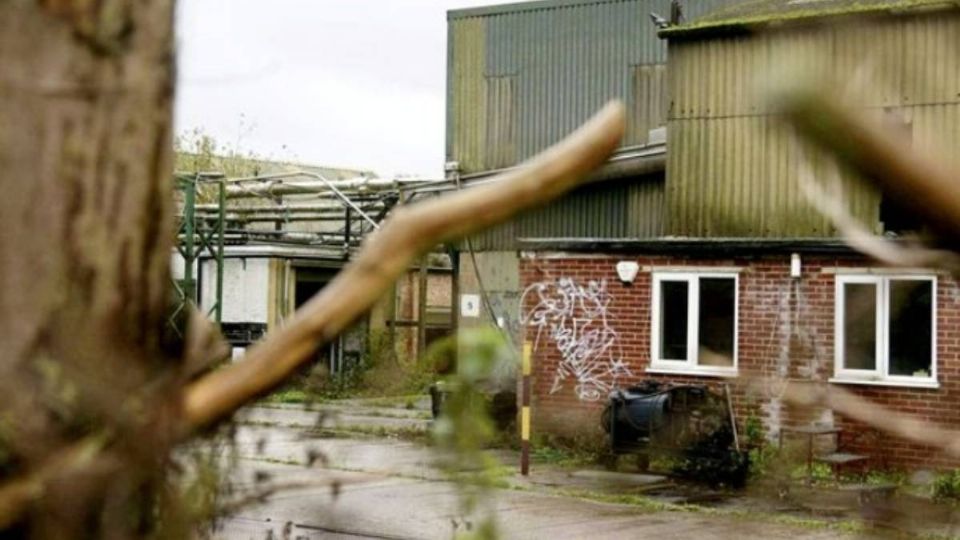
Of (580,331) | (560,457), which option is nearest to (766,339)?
(580,331)

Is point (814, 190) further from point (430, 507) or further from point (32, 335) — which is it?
point (430, 507)

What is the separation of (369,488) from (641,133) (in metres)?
12.7

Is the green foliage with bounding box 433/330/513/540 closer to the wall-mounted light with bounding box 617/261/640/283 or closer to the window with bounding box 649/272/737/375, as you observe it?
the window with bounding box 649/272/737/375

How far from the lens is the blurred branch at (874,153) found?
4.24ft

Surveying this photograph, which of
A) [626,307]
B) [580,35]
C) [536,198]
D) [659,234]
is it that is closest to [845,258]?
[626,307]

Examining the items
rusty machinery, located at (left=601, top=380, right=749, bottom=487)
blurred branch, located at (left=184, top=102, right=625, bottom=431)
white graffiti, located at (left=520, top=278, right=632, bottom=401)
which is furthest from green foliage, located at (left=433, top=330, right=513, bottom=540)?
white graffiti, located at (left=520, top=278, right=632, bottom=401)

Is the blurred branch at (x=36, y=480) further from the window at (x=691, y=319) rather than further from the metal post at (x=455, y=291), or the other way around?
the metal post at (x=455, y=291)

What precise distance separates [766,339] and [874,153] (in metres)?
18.2

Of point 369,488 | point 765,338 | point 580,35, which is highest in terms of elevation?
point 580,35

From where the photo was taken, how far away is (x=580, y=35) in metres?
30.8

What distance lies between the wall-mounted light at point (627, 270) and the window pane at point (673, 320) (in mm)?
389

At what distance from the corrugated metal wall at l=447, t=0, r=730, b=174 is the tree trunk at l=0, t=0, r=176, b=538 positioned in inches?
1080

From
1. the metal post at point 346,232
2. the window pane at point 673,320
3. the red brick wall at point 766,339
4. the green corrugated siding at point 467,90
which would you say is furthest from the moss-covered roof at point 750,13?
the metal post at point 346,232

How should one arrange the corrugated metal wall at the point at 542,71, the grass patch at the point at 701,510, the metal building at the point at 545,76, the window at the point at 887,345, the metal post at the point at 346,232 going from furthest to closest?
the metal post at the point at 346,232
the corrugated metal wall at the point at 542,71
the metal building at the point at 545,76
the window at the point at 887,345
the grass patch at the point at 701,510
